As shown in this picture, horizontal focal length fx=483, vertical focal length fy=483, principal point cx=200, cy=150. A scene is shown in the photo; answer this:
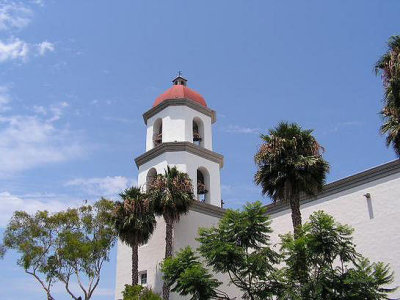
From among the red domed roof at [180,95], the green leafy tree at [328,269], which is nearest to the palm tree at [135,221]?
the red domed roof at [180,95]

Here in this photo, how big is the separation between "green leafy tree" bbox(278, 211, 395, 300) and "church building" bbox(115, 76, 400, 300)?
267 inches

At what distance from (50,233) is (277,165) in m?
23.4

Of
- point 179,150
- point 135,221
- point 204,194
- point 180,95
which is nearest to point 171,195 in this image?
point 135,221

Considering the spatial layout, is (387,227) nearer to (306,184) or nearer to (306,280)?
(306,184)

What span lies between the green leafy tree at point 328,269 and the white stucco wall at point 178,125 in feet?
53.9

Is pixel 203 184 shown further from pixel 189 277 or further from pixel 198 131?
pixel 189 277

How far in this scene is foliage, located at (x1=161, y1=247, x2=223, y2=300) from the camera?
68.7 ft

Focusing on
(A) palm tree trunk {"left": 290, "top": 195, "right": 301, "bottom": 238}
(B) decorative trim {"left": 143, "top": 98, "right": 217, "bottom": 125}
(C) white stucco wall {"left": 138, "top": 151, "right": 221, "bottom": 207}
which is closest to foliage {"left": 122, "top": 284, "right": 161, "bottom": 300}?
(C) white stucco wall {"left": 138, "top": 151, "right": 221, "bottom": 207}

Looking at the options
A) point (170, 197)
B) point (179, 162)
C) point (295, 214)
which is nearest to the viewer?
point (295, 214)

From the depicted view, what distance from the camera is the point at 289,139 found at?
2341 centimetres

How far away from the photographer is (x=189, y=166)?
109 ft

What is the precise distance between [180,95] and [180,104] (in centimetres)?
108

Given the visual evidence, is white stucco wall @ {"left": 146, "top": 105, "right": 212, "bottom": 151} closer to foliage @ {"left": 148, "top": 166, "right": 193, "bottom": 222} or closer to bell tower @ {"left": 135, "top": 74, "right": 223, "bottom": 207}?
bell tower @ {"left": 135, "top": 74, "right": 223, "bottom": 207}

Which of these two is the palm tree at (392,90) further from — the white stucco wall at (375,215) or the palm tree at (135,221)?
the palm tree at (135,221)
